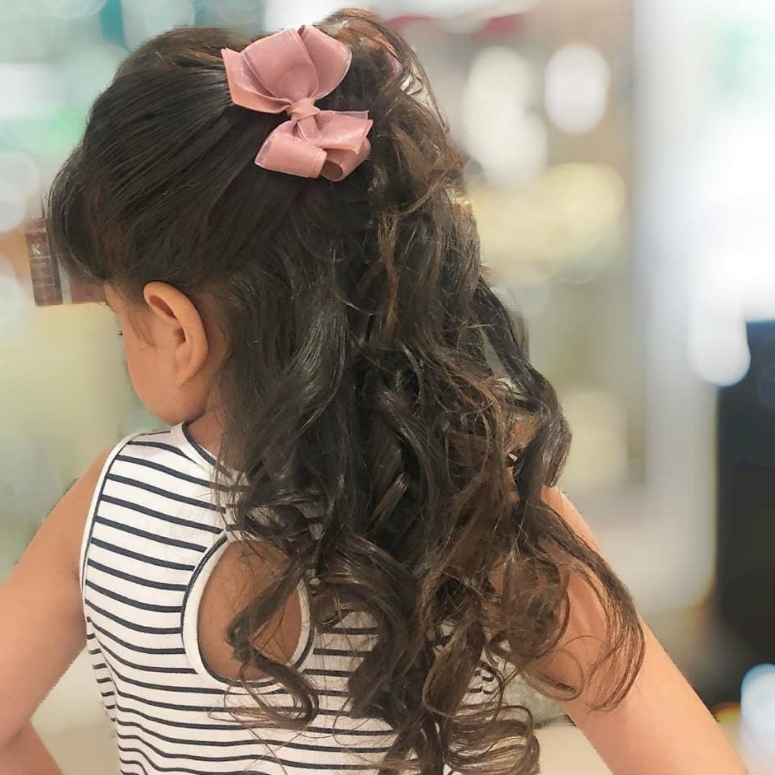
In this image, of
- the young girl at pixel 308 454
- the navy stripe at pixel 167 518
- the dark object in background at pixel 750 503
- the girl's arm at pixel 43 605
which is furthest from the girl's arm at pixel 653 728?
the dark object in background at pixel 750 503

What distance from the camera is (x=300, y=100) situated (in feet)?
1.60

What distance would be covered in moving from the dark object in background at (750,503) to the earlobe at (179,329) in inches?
28.2

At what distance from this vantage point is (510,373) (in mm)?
600

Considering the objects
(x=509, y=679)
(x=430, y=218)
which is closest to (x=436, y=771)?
(x=509, y=679)

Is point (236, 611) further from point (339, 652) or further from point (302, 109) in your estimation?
point (302, 109)

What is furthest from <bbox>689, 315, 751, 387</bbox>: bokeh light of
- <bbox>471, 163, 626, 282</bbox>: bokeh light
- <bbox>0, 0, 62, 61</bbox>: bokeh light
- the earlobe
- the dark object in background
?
<bbox>0, 0, 62, 61</bbox>: bokeh light

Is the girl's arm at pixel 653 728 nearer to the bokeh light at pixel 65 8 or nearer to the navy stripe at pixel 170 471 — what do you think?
the navy stripe at pixel 170 471

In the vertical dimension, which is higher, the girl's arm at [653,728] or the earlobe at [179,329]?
the earlobe at [179,329]

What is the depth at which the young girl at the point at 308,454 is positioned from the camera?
19.5 inches

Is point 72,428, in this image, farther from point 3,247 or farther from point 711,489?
point 711,489

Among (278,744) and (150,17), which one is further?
(150,17)

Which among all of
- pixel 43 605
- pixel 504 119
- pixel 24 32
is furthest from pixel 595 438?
pixel 24 32

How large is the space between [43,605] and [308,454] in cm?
26

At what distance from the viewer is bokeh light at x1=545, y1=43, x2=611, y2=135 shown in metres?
0.87
